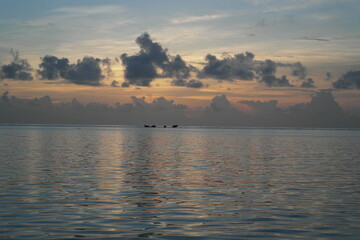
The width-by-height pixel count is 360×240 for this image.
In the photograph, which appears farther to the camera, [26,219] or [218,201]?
[218,201]

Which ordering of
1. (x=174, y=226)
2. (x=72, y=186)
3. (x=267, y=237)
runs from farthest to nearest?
(x=72, y=186) → (x=174, y=226) → (x=267, y=237)

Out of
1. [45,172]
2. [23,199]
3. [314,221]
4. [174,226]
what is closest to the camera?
[174,226]

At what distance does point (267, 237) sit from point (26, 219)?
38.5 feet

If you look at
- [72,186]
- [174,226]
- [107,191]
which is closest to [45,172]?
[72,186]

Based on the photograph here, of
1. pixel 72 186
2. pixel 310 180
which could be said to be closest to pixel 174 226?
pixel 72 186

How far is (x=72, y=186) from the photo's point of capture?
32.0 m

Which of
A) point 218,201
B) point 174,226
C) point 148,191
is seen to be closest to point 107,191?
point 148,191

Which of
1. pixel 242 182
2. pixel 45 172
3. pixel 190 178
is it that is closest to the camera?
pixel 242 182

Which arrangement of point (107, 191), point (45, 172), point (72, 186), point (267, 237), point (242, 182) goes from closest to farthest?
point (267, 237) → point (107, 191) → point (72, 186) → point (242, 182) → point (45, 172)

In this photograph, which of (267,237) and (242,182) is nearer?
(267,237)

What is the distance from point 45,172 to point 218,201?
21.7 meters

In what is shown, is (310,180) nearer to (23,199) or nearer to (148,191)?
(148,191)

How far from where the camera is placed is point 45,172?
40.8 metres

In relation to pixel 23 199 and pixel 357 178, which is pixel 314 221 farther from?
pixel 357 178
